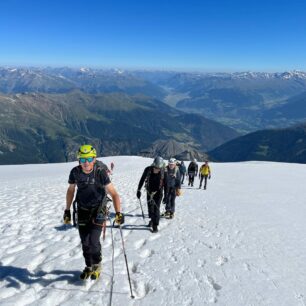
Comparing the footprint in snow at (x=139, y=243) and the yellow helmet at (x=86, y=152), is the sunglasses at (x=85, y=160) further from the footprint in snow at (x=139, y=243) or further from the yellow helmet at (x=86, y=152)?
the footprint in snow at (x=139, y=243)

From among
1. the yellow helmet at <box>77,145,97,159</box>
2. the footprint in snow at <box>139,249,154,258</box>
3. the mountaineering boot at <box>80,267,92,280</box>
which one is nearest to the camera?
the yellow helmet at <box>77,145,97,159</box>

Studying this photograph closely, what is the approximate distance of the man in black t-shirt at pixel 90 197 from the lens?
7.85 m

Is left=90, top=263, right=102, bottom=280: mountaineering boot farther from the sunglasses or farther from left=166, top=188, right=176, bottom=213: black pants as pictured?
left=166, top=188, right=176, bottom=213: black pants

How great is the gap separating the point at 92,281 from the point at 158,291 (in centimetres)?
169

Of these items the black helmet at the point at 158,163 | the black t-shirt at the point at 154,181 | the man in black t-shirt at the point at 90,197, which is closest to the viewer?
the man in black t-shirt at the point at 90,197

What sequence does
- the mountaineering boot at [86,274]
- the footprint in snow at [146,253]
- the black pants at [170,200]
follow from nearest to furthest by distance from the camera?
1. the mountaineering boot at [86,274]
2. the footprint in snow at [146,253]
3. the black pants at [170,200]

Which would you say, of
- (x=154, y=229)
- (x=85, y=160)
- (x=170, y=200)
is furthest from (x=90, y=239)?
(x=170, y=200)

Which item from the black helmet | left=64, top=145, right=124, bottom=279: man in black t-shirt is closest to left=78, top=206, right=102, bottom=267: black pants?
left=64, top=145, right=124, bottom=279: man in black t-shirt

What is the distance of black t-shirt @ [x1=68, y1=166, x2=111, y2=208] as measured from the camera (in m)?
7.89

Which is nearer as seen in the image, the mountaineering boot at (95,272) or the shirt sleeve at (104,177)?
the shirt sleeve at (104,177)

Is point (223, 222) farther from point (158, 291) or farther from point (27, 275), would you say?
point (27, 275)

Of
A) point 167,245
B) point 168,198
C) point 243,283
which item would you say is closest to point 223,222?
point 168,198

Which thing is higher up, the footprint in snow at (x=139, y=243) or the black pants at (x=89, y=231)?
the black pants at (x=89, y=231)

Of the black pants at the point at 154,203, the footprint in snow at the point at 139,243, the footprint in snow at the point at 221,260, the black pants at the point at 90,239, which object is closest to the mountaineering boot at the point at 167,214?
the black pants at the point at 154,203
